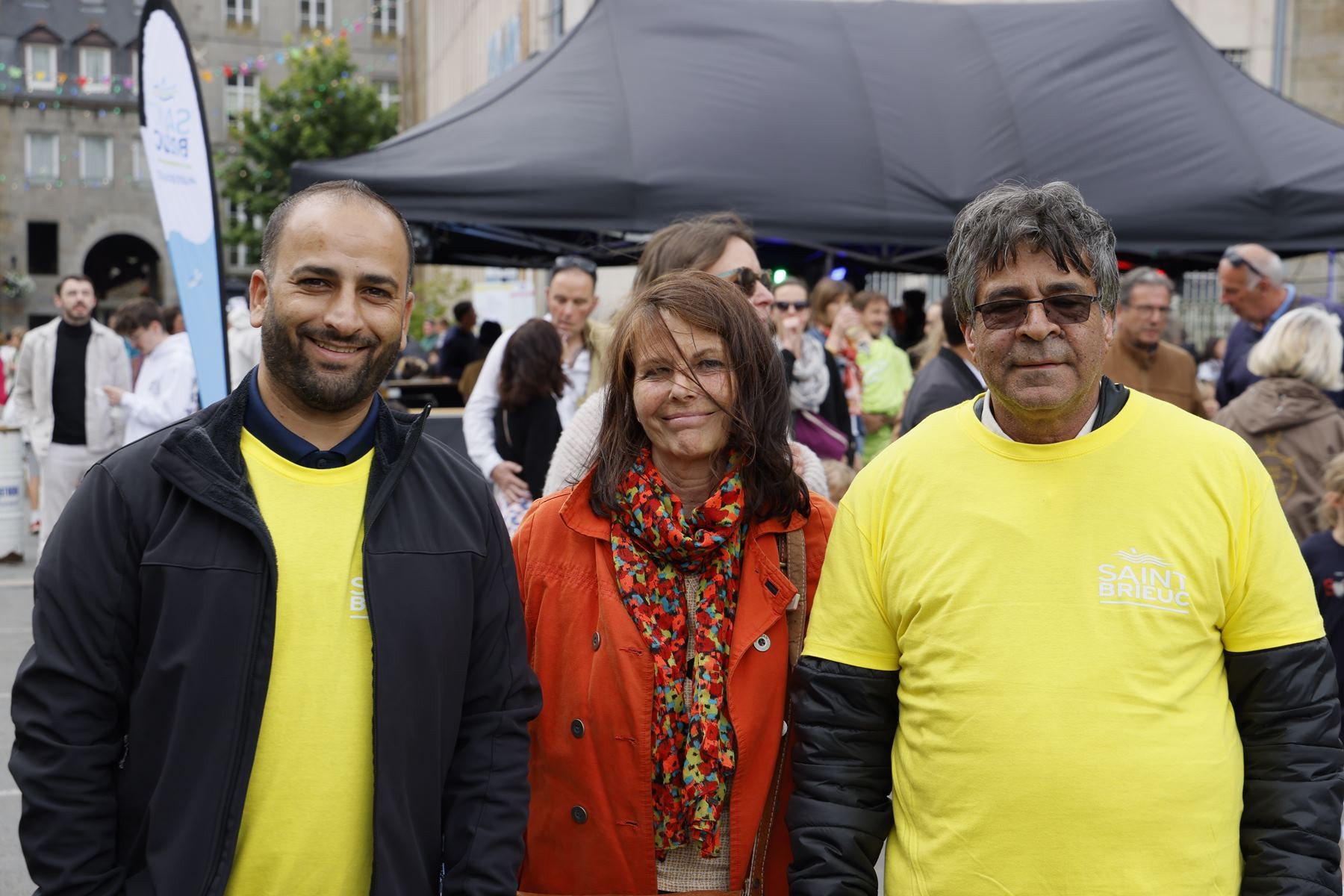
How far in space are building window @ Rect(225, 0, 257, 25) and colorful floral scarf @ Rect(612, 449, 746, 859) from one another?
53313 mm

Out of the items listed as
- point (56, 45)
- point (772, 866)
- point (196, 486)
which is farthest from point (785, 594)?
point (56, 45)

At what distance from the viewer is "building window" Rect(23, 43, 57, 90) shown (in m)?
51.6

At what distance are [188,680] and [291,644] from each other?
16 cm

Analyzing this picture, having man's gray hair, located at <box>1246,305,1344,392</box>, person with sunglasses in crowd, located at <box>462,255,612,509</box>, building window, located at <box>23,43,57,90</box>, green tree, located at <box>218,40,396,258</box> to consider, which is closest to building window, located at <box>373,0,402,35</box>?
building window, located at <box>23,43,57,90</box>

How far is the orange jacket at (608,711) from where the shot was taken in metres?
2.48

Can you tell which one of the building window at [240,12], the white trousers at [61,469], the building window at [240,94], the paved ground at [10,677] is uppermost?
the building window at [240,12]

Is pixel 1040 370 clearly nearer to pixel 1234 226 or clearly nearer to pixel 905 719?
pixel 905 719

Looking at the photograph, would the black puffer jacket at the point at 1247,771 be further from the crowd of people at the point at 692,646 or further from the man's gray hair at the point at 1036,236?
the man's gray hair at the point at 1036,236

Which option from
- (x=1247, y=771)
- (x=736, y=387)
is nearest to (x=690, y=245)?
(x=736, y=387)

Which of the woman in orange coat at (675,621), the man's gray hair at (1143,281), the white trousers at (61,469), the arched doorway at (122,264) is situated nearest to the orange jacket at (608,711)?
the woman in orange coat at (675,621)

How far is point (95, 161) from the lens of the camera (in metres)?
51.4

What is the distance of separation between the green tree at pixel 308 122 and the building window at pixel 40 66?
19.3 metres

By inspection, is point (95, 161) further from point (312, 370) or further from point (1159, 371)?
point (312, 370)

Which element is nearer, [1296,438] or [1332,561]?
[1332,561]
